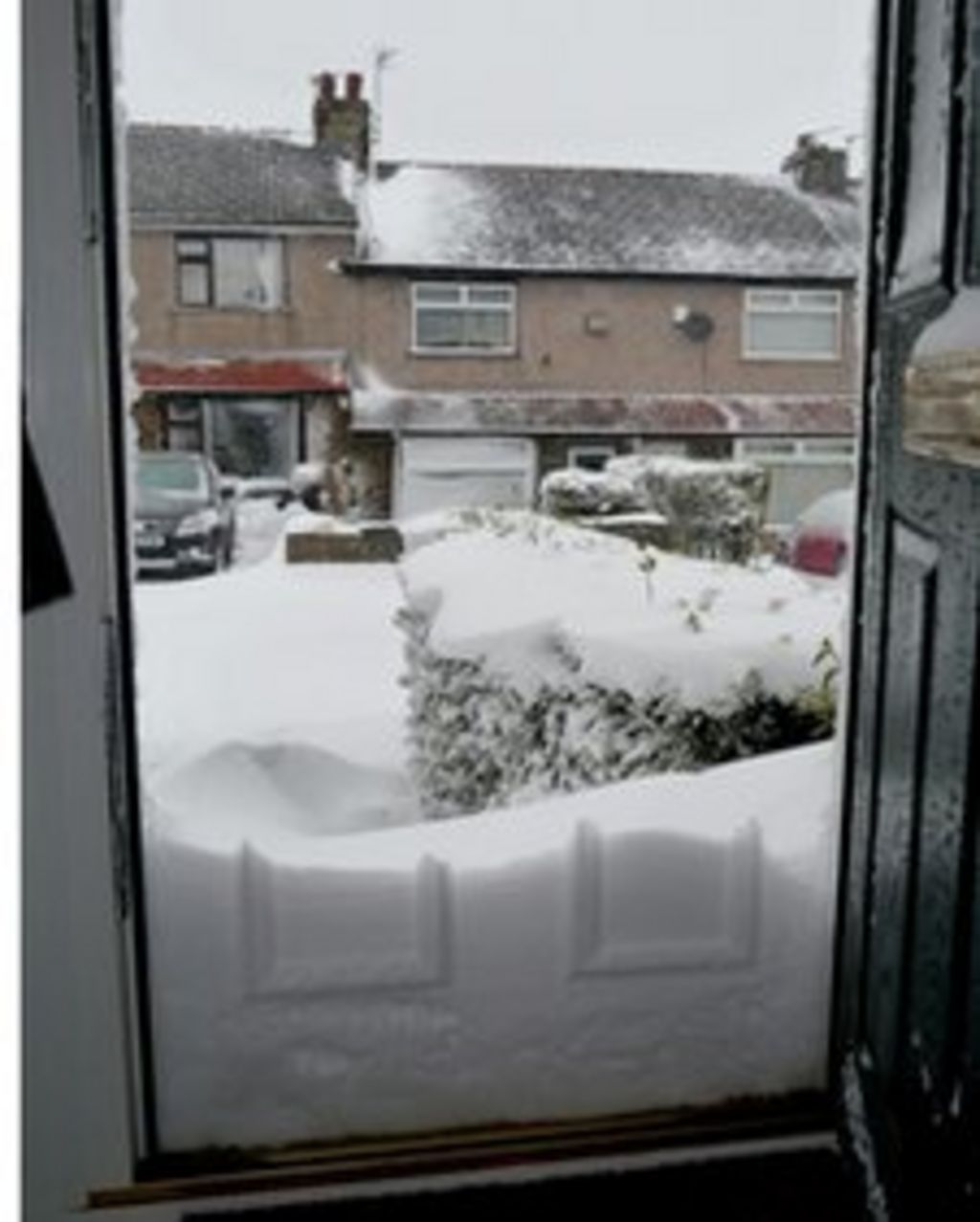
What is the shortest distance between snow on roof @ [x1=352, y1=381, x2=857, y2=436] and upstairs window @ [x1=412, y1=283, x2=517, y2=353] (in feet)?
1.14

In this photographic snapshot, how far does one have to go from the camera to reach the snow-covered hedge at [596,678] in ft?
7.95

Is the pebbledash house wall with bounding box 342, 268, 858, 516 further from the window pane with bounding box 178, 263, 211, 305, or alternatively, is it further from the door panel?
the door panel

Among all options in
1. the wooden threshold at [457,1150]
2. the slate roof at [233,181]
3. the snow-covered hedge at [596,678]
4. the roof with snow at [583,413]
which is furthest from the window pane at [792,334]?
the wooden threshold at [457,1150]

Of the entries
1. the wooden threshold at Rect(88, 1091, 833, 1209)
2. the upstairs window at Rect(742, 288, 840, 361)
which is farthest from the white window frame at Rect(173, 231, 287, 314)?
the wooden threshold at Rect(88, 1091, 833, 1209)

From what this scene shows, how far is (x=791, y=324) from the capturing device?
527 centimetres

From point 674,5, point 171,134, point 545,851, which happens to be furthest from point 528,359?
point 545,851

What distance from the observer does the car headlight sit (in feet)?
12.7

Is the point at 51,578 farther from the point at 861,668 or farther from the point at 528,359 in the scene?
the point at 528,359

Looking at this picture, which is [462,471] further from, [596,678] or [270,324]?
[596,678]

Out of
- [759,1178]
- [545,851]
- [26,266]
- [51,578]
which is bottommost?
[759,1178]

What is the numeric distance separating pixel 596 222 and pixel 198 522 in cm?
327

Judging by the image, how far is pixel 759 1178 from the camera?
4.96 ft

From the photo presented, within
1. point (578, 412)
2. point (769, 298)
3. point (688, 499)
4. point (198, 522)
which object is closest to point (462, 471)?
point (578, 412)

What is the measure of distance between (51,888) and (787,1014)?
1.00 metres
